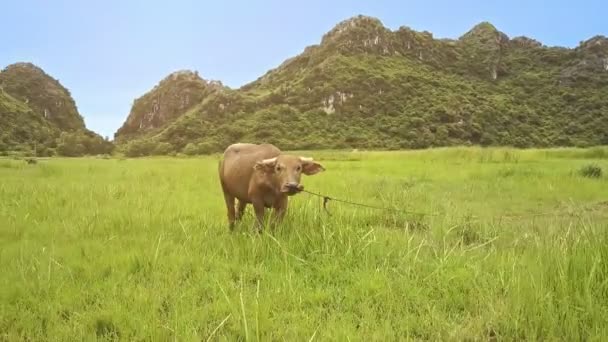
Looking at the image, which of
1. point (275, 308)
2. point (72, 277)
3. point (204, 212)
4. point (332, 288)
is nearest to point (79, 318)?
point (72, 277)

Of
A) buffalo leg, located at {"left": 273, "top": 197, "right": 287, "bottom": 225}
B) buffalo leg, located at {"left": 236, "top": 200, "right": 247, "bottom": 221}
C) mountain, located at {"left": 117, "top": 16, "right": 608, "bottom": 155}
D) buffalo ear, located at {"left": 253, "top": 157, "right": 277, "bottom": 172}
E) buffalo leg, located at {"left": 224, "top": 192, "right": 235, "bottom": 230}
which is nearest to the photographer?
buffalo ear, located at {"left": 253, "top": 157, "right": 277, "bottom": 172}

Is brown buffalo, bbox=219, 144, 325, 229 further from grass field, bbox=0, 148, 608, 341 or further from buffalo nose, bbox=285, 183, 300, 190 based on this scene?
grass field, bbox=0, 148, 608, 341

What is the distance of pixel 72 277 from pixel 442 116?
2775 inches

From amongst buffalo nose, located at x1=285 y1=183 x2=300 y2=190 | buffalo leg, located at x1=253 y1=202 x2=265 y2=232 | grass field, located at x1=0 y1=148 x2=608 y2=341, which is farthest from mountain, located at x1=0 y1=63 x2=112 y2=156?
buffalo nose, located at x1=285 y1=183 x2=300 y2=190

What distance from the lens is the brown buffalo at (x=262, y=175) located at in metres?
5.33

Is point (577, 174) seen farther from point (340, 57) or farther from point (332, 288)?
point (340, 57)

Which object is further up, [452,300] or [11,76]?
[11,76]

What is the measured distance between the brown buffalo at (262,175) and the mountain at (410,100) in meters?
→ 52.0

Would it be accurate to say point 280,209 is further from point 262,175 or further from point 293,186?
point 293,186

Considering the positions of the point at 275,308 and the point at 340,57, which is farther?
the point at 340,57

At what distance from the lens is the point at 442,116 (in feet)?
231

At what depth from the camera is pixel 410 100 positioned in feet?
259

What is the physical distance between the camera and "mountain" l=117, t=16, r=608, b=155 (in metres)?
65.6


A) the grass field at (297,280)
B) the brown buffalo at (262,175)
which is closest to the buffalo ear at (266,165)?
the brown buffalo at (262,175)
